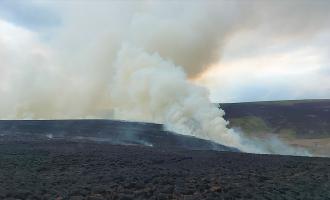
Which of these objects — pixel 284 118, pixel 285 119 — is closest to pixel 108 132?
pixel 285 119

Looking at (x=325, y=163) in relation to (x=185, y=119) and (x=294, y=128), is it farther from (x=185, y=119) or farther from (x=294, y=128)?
(x=294, y=128)

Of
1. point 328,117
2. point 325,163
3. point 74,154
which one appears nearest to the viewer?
point 74,154

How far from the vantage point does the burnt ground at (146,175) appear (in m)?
17.5

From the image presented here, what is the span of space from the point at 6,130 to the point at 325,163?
30.7m

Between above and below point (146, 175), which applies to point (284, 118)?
above

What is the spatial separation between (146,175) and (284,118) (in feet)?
276

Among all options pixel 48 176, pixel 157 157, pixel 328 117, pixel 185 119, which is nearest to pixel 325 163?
pixel 157 157

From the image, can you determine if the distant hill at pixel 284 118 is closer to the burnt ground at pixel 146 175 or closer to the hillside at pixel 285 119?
the hillside at pixel 285 119

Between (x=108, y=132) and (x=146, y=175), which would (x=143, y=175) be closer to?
(x=146, y=175)

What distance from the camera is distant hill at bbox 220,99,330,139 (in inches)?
3526

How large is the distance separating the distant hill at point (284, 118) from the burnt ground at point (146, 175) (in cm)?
5862

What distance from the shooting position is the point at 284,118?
102188mm

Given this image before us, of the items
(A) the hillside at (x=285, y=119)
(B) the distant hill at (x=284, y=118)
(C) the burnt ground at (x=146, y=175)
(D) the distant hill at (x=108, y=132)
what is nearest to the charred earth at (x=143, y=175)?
(C) the burnt ground at (x=146, y=175)

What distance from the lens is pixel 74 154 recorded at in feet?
96.5
